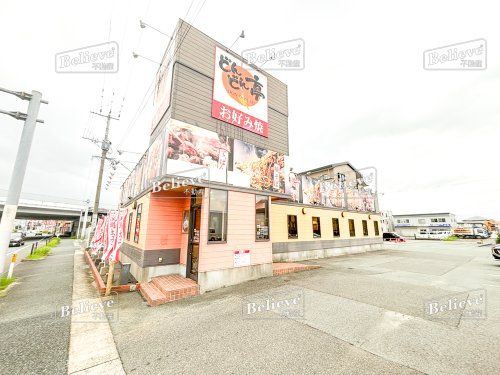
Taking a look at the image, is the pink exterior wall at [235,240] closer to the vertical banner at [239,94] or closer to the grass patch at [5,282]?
the vertical banner at [239,94]

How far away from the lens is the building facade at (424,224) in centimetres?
5434

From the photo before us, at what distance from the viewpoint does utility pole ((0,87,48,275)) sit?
23.2 feet

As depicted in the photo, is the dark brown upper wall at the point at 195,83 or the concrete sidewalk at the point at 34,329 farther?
the dark brown upper wall at the point at 195,83

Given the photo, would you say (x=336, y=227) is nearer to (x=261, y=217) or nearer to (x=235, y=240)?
(x=261, y=217)

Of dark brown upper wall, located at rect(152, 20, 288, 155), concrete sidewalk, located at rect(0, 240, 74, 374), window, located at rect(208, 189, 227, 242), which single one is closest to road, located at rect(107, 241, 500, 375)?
concrete sidewalk, located at rect(0, 240, 74, 374)

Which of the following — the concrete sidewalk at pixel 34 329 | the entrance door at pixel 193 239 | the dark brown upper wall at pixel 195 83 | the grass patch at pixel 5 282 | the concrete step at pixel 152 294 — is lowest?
the concrete sidewalk at pixel 34 329

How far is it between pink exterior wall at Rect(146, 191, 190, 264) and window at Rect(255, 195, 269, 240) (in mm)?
3113

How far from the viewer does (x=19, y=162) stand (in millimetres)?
7418

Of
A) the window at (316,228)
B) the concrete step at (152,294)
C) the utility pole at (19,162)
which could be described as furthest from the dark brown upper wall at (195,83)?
the window at (316,228)

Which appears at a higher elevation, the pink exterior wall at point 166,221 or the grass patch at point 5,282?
the pink exterior wall at point 166,221

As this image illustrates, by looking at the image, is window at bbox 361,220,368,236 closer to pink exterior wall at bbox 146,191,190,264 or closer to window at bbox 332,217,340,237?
window at bbox 332,217,340,237

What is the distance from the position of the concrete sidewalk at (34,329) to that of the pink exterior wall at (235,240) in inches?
154

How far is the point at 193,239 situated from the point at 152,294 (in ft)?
7.80

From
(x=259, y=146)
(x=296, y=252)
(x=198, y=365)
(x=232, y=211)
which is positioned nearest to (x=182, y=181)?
(x=232, y=211)
